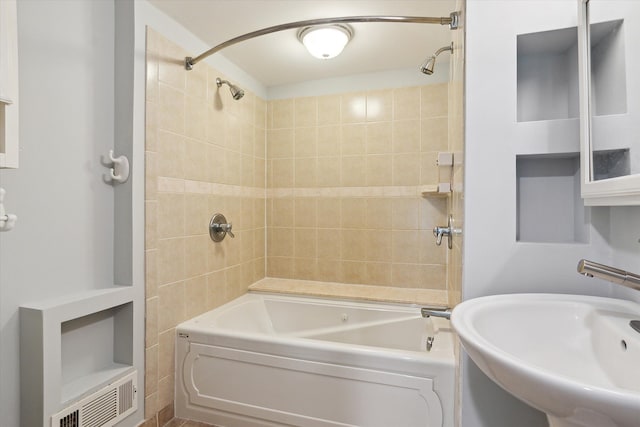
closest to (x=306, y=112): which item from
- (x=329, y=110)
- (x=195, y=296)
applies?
(x=329, y=110)

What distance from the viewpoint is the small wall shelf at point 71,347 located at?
1296 millimetres

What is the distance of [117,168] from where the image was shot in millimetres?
1691

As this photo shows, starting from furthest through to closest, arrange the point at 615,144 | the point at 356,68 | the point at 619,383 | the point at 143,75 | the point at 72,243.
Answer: the point at 356,68 < the point at 143,75 < the point at 72,243 < the point at 615,144 < the point at 619,383

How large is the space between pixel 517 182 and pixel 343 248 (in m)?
1.80

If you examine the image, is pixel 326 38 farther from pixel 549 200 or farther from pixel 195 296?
pixel 195 296

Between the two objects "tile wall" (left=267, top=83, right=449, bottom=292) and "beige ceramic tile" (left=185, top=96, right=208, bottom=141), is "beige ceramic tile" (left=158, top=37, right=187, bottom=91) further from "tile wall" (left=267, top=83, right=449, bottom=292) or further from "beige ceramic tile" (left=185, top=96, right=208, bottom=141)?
"tile wall" (left=267, top=83, right=449, bottom=292)

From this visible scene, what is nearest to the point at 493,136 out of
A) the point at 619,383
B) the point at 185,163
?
the point at 619,383

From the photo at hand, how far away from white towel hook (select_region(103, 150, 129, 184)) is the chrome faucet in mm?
1882

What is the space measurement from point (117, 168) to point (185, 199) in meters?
0.44

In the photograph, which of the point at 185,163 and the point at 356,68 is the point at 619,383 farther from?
the point at 356,68

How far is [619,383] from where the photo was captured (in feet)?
2.36

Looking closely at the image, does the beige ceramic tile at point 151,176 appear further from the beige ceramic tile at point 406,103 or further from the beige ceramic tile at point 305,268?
the beige ceramic tile at point 406,103

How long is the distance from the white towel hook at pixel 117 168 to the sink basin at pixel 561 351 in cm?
165

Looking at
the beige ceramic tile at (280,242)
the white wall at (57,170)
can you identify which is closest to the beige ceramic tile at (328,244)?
the beige ceramic tile at (280,242)
